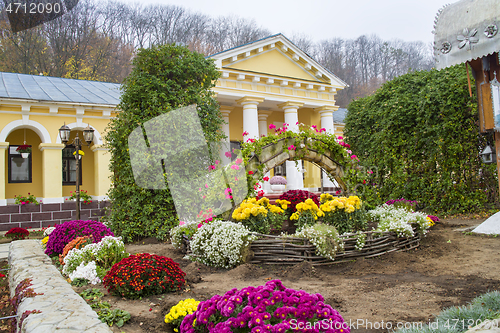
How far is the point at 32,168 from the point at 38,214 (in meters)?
2.41

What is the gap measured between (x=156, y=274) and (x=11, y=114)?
34.1ft

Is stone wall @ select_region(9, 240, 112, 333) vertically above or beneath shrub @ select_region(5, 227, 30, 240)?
above

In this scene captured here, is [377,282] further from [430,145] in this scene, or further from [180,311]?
[430,145]

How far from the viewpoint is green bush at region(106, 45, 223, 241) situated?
26.0 feet

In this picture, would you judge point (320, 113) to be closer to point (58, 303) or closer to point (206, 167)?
point (206, 167)

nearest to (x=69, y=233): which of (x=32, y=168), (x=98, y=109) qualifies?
(x=98, y=109)

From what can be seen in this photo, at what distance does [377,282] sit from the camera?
435 centimetres

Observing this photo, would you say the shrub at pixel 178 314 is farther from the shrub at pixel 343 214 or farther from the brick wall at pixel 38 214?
the brick wall at pixel 38 214

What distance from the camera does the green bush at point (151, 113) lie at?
793 cm

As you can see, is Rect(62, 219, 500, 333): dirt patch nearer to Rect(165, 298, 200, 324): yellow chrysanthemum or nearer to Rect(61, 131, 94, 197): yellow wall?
Rect(165, 298, 200, 324): yellow chrysanthemum

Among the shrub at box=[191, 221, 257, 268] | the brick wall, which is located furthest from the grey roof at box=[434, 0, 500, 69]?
the brick wall

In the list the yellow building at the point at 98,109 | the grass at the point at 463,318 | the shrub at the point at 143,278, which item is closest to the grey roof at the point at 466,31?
the grass at the point at 463,318

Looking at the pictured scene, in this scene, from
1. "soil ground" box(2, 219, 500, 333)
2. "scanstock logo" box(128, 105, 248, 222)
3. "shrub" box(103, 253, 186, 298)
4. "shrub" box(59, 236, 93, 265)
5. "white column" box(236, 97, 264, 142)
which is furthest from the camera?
"white column" box(236, 97, 264, 142)

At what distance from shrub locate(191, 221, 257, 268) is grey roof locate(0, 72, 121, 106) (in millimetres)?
8313
